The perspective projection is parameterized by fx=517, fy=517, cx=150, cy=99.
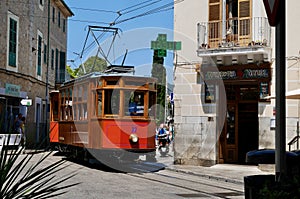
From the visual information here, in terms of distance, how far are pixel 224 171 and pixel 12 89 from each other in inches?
542

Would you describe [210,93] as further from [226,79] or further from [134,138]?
[134,138]

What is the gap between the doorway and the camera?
18.2 meters

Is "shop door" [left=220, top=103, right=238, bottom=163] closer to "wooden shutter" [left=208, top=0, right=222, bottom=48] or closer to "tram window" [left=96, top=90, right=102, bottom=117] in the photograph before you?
"wooden shutter" [left=208, top=0, right=222, bottom=48]

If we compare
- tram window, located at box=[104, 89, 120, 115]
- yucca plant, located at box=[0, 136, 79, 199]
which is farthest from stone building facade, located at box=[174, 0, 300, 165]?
yucca plant, located at box=[0, 136, 79, 199]

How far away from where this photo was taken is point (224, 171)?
16156mm

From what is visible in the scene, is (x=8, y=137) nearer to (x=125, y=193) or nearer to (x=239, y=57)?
(x=125, y=193)

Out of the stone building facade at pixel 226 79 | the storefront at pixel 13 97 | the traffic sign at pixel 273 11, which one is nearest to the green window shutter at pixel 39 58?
the storefront at pixel 13 97

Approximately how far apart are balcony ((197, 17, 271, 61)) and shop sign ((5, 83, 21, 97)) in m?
11.5

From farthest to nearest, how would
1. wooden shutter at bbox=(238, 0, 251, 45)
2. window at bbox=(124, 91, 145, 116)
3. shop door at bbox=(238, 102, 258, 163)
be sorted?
shop door at bbox=(238, 102, 258, 163) < wooden shutter at bbox=(238, 0, 251, 45) < window at bbox=(124, 91, 145, 116)

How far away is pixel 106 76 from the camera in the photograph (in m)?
15.8

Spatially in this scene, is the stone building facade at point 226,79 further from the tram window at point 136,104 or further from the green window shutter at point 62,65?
the green window shutter at point 62,65

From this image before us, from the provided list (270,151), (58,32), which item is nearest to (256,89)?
(270,151)

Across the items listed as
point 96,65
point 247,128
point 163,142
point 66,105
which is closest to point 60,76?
point 96,65

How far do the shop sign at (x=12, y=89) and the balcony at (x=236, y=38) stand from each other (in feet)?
37.8
